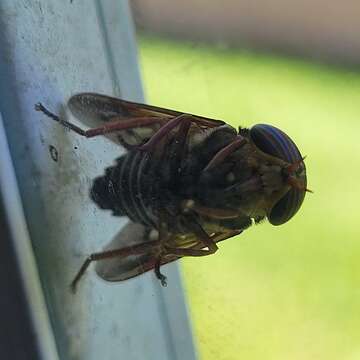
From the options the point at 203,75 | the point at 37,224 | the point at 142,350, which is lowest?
the point at 142,350

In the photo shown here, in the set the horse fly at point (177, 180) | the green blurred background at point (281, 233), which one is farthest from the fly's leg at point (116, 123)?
the green blurred background at point (281, 233)

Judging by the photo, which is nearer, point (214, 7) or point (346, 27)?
point (214, 7)

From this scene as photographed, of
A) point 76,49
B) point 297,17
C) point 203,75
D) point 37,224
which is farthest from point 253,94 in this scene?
point 37,224

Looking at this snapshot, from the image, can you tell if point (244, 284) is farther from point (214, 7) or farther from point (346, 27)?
point (346, 27)

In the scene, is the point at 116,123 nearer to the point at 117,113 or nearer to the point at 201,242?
the point at 117,113

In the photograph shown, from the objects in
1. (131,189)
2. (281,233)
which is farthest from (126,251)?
(281,233)

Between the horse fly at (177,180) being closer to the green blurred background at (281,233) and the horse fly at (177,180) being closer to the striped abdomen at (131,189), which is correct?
the striped abdomen at (131,189)
